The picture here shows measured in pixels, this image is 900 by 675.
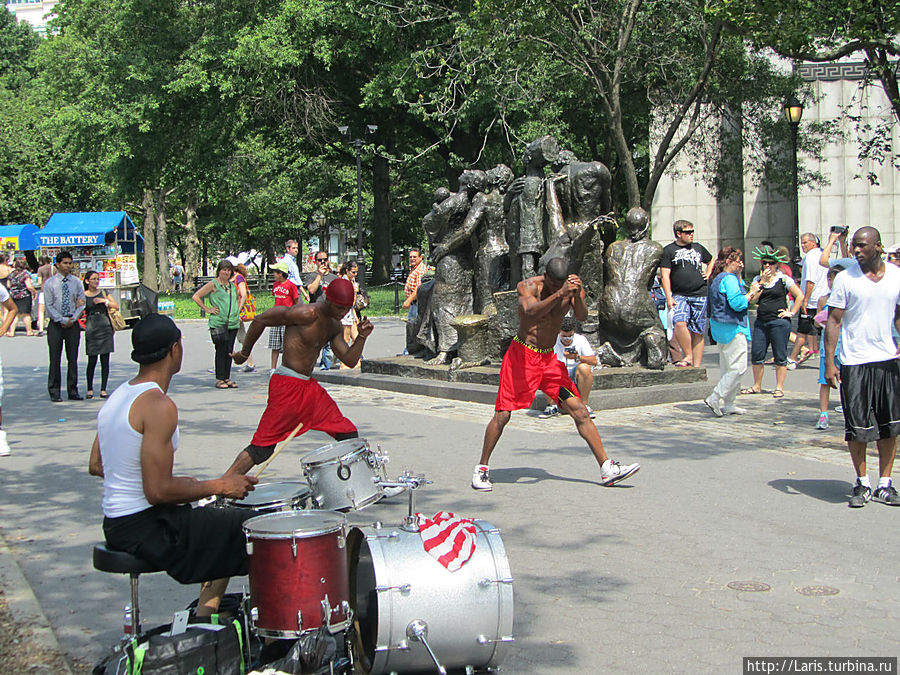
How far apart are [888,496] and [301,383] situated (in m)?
4.16

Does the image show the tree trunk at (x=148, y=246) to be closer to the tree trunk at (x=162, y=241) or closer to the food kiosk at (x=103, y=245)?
the tree trunk at (x=162, y=241)

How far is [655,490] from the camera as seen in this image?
7852 mm

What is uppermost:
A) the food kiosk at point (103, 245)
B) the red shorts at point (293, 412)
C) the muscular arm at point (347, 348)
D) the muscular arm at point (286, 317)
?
the food kiosk at point (103, 245)

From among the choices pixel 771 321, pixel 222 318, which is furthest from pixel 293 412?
pixel 222 318

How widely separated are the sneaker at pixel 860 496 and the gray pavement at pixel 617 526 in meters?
0.10

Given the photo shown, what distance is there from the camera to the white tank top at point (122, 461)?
4.23 meters

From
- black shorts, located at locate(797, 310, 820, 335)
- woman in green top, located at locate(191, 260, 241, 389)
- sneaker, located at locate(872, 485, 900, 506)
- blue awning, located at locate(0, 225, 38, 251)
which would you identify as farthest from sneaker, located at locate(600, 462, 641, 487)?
blue awning, located at locate(0, 225, 38, 251)

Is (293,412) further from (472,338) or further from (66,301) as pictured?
(66,301)

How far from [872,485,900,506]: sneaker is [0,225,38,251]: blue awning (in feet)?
111

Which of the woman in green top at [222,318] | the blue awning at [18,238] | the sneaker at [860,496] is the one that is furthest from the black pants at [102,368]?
the blue awning at [18,238]

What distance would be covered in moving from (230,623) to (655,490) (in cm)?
450

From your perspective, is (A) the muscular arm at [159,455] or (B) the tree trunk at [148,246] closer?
(A) the muscular arm at [159,455]

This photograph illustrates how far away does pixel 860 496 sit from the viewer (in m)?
7.25

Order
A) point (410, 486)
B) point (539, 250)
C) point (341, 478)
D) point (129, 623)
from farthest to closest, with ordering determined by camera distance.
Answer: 1. point (539, 250)
2. point (341, 478)
3. point (410, 486)
4. point (129, 623)
